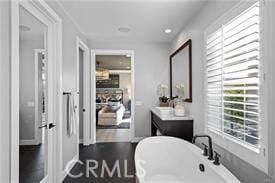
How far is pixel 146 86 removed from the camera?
4.60 m

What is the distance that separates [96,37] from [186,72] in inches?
89.5

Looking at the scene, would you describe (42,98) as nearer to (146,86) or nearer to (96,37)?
(96,37)

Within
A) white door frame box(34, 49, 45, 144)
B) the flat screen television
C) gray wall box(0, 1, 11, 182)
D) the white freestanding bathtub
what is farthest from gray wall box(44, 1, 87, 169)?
the flat screen television

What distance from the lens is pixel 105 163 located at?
10.7 ft

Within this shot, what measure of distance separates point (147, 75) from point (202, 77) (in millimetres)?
2136

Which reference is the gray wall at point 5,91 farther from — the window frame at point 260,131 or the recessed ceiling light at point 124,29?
the recessed ceiling light at point 124,29

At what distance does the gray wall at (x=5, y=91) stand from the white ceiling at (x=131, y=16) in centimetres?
123

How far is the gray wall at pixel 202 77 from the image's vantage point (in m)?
1.65

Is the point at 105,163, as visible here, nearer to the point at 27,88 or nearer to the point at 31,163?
the point at 31,163

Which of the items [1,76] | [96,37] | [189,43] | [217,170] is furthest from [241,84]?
[96,37]

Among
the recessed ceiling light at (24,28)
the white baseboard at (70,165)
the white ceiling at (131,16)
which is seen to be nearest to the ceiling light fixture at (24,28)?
the recessed ceiling light at (24,28)

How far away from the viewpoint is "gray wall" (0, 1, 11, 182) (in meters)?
1.38

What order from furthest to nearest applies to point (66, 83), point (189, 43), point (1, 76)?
point (189, 43) → point (66, 83) → point (1, 76)

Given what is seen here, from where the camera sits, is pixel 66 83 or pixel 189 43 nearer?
pixel 66 83
